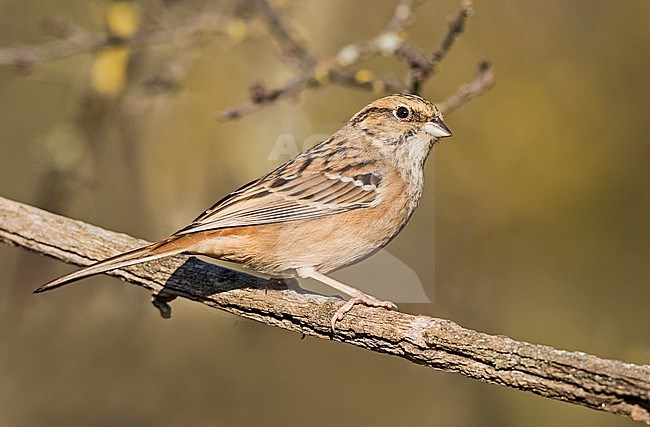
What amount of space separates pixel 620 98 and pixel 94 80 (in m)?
3.65

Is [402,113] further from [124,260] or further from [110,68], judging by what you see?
[110,68]

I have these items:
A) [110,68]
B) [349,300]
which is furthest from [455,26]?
[110,68]

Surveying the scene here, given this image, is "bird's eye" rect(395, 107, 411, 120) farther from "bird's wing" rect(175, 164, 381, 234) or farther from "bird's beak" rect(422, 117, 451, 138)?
"bird's wing" rect(175, 164, 381, 234)

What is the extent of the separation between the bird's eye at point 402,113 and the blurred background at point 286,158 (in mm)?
1593

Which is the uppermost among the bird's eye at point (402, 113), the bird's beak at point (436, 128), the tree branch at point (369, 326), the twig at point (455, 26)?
the twig at point (455, 26)

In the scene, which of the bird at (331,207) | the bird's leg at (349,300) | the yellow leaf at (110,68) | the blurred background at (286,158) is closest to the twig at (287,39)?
the blurred background at (286,158)

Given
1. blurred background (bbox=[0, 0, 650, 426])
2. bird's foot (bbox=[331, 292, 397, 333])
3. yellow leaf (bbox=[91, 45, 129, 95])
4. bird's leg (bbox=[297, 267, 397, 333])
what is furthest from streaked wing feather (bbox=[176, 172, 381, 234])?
blurred background (bbox=[0, 0, 650, 426])

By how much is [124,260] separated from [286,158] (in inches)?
110

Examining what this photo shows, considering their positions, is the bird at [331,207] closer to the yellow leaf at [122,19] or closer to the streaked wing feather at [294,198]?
the streaked wing feather at [294,198]

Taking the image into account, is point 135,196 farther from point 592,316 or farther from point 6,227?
point 592,316

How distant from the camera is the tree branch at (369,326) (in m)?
3.36

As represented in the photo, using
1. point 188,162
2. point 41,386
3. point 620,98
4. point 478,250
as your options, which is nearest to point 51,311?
point 41,386

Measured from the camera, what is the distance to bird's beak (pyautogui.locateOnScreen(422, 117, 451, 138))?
4738mm
